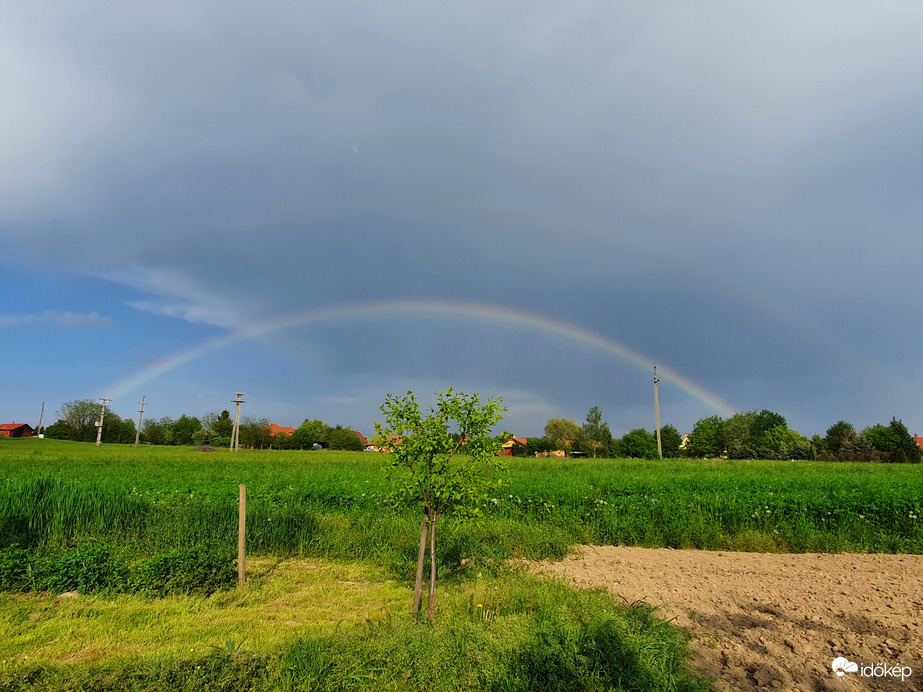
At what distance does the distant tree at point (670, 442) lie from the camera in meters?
83.6

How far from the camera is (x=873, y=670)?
4148 mm

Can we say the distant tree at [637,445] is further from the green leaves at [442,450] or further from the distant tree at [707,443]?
the green leaves at [442,450]

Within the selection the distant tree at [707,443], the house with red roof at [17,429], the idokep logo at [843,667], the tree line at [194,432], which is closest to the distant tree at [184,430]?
the tree line at [194,432]

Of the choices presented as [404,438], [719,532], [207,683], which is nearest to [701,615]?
[404,438]

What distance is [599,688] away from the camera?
150 inches

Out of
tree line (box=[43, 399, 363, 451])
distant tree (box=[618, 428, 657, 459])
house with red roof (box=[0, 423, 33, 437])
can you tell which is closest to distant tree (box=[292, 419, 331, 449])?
tree line (box=[43, 399, 363, 451])

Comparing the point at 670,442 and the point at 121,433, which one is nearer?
the point at 670,442

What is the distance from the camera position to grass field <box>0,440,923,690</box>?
4133mm

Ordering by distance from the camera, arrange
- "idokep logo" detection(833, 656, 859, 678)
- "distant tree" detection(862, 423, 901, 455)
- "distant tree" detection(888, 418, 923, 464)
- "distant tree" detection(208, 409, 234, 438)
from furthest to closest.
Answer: "distant tree" detection(208, 409, 234, 438)
"distant tree" detection(862, 423, 901, 455)
"distant tree" detection(888, 418, 923, 464)
"idokep logo" detection(833, 656, 859, 678)

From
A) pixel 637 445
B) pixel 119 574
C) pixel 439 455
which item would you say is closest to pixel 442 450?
pixel 439 455

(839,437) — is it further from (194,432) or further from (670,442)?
(194,432)

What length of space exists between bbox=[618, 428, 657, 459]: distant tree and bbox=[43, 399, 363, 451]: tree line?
5608cm

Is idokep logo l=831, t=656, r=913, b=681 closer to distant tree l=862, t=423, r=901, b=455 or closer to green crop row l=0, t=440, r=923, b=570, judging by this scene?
green crop row l=0, t=440, r=923, b=570

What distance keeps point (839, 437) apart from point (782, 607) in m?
93.9
